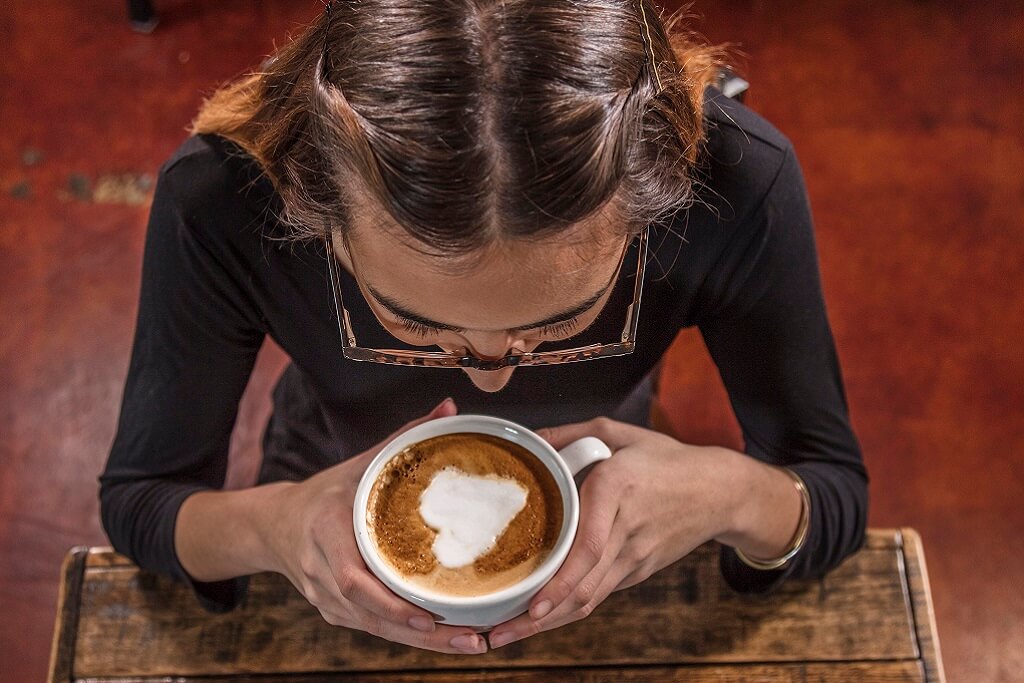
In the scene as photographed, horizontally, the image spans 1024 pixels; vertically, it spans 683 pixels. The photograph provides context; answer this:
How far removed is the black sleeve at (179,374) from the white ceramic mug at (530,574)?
37 centimetres

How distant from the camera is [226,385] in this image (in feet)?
4.33

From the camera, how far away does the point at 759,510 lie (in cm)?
121

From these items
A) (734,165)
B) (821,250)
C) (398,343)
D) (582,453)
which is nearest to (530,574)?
(582,453)

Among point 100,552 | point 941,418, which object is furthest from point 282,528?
point 941,418

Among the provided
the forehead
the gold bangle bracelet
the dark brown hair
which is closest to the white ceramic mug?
the forehead

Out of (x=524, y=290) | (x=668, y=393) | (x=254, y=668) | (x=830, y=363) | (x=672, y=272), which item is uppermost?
(x=524, y=290)

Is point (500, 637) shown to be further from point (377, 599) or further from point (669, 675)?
point (669, 675)

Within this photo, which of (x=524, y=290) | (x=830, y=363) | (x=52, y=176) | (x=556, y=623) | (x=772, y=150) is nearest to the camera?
(x=524, y=290)

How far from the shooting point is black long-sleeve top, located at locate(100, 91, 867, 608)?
1.16m

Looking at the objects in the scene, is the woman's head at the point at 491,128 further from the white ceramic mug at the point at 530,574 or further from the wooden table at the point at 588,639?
the wooden table at the point at 588,639

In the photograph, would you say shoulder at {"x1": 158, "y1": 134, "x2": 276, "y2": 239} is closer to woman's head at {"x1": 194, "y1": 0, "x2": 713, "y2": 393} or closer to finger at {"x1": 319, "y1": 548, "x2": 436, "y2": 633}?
woman's head at {"x1": 194, "y1": 0, "x2": 713, "y2": 393}

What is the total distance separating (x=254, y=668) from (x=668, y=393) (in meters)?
1.36

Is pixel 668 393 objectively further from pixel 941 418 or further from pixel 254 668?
pixel 254 668

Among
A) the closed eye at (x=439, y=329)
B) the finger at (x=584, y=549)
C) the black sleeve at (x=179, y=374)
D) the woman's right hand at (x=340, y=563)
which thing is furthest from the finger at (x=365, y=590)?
the black sleeve at (x=179, y=374)
